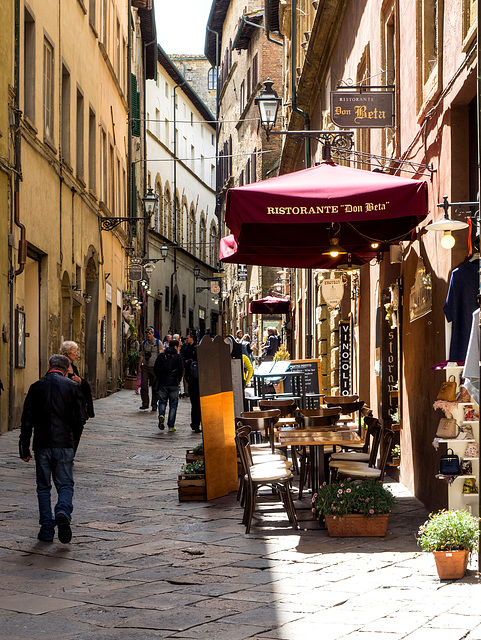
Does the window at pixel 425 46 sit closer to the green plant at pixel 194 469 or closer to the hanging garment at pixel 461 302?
the hanging garment at pixel 461 302

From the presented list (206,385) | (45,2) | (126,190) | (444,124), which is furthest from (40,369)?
(126,190)

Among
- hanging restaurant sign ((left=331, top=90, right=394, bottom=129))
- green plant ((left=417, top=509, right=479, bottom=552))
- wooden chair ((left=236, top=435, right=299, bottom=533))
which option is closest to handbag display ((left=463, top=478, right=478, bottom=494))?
green plant ((left=417, top=509, right=479, bottom=552))

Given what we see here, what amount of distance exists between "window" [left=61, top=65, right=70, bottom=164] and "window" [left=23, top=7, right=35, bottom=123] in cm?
280

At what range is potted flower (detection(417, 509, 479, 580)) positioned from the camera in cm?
608

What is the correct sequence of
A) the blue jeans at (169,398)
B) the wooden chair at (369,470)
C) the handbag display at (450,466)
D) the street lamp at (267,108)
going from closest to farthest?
the handbag display at (450,466) < the wooden chair at (369,470) < the street lamp at (267,108) < the blue jeans at (169,398)

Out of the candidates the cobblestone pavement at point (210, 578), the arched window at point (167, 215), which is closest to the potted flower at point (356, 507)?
the cobblestone pavement at point (210, 578)

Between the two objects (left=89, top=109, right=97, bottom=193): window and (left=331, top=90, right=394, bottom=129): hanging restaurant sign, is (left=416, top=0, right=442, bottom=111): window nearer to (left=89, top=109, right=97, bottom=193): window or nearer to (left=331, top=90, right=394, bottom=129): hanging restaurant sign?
(left=331, top=90, right=394, bottom=129): hanging restaurant sign

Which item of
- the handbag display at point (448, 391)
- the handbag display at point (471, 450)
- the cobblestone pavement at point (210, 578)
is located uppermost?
the handbag display at point (448, 391)

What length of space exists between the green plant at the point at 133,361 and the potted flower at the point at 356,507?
839 inches

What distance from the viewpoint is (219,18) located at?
47.0 metres

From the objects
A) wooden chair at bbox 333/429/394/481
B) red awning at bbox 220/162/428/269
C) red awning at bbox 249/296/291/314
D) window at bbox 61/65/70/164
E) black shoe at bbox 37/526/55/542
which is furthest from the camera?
red awning at bbox 249/296/291/314

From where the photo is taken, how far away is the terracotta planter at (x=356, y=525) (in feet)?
25.2

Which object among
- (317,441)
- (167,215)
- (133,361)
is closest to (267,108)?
(317,441)

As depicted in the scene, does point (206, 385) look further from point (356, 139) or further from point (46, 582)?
point (356, 139)
